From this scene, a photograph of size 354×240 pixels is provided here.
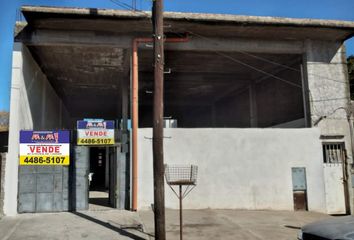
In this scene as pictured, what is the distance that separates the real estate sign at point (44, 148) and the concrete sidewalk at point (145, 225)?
5.94 feet

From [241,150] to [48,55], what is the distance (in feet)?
29.7

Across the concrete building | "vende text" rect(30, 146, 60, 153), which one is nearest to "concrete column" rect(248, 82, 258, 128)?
the concrete building

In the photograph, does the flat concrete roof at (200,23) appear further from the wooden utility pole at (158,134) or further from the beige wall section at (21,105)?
the wooden utility pole at (158,134)

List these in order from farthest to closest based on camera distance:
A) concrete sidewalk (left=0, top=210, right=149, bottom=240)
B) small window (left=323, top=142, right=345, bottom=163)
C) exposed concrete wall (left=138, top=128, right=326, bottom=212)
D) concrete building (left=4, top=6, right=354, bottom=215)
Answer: small window (left=323, top=142, right=345, bottom=163)
exposed concrete wall (left=138, top=128, right=326, bottom=212)
concrete building (left=4, top=6, right=354, bottom=215)
concrete sidewalk (left=0, top=210, right=149, bottom=240)

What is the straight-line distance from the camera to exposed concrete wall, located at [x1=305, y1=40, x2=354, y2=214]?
15305mm

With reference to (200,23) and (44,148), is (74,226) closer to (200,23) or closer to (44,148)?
(44,148)

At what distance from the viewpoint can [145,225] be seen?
1077 cm

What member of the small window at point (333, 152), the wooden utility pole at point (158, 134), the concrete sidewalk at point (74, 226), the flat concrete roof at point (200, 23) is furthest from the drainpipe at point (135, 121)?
the small window at point (333, 152)

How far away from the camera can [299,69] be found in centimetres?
1655

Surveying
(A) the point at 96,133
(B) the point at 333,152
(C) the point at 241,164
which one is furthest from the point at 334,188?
(A) the point at 96,133

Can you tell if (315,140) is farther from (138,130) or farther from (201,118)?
(201,118)

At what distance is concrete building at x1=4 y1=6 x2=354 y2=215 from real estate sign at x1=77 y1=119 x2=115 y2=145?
281mm

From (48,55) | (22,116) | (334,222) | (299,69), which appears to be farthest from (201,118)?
(334,222)

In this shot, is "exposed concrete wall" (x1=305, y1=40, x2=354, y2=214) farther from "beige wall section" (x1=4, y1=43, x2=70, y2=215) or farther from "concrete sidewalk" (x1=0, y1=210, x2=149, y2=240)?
"beige wall section" (x1=4, y1=43, x2=70, y2=215)
